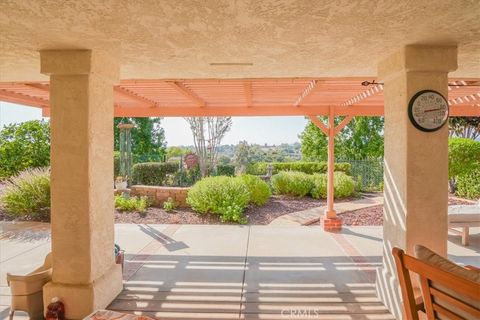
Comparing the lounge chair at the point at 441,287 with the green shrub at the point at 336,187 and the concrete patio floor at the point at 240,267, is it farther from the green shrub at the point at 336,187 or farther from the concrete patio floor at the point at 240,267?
the green shrub at the point at 336,187

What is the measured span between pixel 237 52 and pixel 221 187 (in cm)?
517

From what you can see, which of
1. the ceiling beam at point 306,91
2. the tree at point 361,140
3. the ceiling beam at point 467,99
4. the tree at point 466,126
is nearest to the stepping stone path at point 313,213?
the ceiling beam at point 306,91

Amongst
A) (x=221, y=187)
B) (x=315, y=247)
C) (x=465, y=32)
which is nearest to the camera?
(x=465, y=32)

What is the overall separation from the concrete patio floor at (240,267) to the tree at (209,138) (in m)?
6.32

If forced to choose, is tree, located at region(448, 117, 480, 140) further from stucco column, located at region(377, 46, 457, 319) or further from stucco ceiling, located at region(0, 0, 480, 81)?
stucco column, located at region(377, 46, 457, 319)

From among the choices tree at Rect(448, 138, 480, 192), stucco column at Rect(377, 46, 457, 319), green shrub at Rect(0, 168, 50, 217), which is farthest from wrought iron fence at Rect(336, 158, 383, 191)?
green shrub at Rect(0, 168, 50, 217)

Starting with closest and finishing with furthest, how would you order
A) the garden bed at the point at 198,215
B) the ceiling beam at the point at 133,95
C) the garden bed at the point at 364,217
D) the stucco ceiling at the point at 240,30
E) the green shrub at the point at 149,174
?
1. the stucco ceiling at the point at 240,30
2. the ceiling beam at the point at 133,95
3. the garden bed at the point at 364,217
4. the garden bed at the point at 198,215
5. the green shrub at the point at 149,174

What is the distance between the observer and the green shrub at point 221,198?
7.37m

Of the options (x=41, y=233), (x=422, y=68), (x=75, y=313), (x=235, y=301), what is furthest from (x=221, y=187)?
(x=422, y=68)

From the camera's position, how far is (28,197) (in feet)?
24.6

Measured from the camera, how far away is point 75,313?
3002 mm

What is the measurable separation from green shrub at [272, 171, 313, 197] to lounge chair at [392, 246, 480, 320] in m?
8.35

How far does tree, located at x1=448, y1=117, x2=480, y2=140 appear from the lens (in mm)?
13561

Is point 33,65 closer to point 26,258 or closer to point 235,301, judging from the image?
point 26,258
